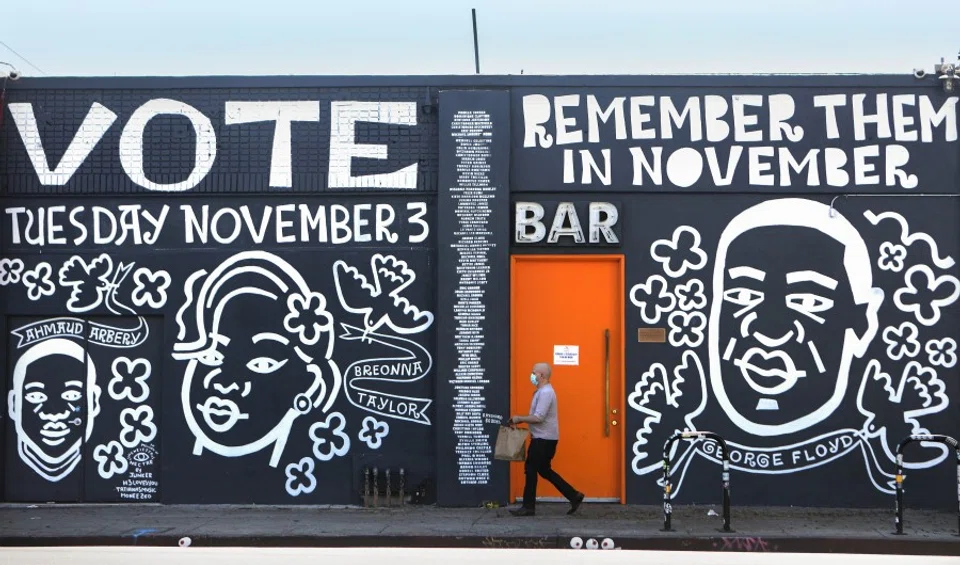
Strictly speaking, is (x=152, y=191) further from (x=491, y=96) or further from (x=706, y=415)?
(x=706, y=415)

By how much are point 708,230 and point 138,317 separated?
7234mm

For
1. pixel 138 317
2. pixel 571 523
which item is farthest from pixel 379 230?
pixel 571 523

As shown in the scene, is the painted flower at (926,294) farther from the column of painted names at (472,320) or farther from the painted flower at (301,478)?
the painted flower at (301,478)

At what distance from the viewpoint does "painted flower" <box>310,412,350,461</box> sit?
15.2 meters

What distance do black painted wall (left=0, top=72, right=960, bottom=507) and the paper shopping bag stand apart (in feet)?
2.60

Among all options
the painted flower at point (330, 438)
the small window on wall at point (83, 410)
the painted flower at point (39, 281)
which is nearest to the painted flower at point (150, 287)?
the small window on wall at point (83, 410)

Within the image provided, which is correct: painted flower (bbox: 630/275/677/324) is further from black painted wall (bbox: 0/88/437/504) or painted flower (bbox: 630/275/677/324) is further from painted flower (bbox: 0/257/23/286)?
painted flower (bbox: 0/257/23/286)

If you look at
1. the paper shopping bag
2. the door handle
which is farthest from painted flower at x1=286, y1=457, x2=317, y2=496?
the door handle

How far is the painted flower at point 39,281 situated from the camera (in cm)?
1550

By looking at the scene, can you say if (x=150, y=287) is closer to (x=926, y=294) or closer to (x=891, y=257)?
(x=891, y=257)

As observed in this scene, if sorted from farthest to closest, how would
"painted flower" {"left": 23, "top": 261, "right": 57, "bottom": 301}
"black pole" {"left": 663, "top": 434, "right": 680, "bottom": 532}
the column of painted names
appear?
1. "painted flower" {"left": 23, "top": 261, "right": 57, "bottom": 301}
2. the column of painted names
3. "black pole" {"left": 663, "top": 434, "right": 680, "bottom": 532}

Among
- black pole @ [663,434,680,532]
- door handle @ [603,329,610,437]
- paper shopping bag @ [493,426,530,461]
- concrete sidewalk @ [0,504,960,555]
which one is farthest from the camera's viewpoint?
door handle @ [603,329,610,437]

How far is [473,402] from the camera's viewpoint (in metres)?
15.0

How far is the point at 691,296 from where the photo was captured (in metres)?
15.2
